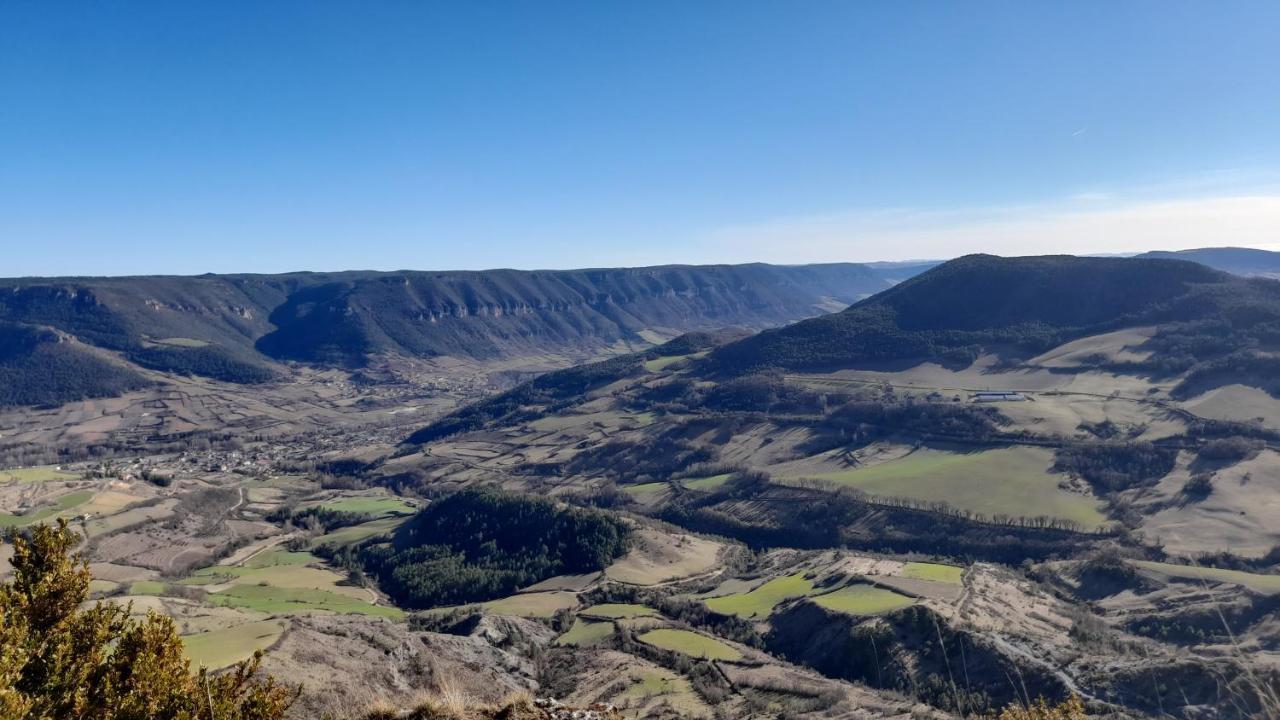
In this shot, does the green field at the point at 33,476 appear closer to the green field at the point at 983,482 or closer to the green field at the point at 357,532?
the green field at the point at 357,532

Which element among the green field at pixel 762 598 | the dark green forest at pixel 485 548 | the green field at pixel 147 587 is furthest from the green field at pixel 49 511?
the green field at pixel 762 598

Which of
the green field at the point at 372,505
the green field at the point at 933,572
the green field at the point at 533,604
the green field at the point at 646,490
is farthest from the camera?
the green field at the point at 646,490

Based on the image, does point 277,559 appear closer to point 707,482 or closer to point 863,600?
point 707,482

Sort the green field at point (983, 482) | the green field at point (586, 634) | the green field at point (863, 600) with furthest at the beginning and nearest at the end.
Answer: the green field at point (983, 482) < the green field at point (586, 634) < the green field at point (863, 600)

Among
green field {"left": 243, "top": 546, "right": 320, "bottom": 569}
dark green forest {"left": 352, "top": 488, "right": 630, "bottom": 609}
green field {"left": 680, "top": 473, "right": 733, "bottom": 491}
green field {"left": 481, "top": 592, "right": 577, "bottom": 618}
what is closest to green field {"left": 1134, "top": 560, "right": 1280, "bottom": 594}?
dark green forest {"left": 352, "top": 488, "right": 630, "bottom": 609}

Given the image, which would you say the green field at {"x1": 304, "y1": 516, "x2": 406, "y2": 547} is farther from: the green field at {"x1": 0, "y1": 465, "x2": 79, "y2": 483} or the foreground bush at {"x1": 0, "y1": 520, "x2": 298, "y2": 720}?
the foreground bush at {"x1": 0, "y1": 520, "x2": 298, "y2": 720}

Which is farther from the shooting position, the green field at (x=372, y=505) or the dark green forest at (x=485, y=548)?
the green field at (x=372, y=505)
